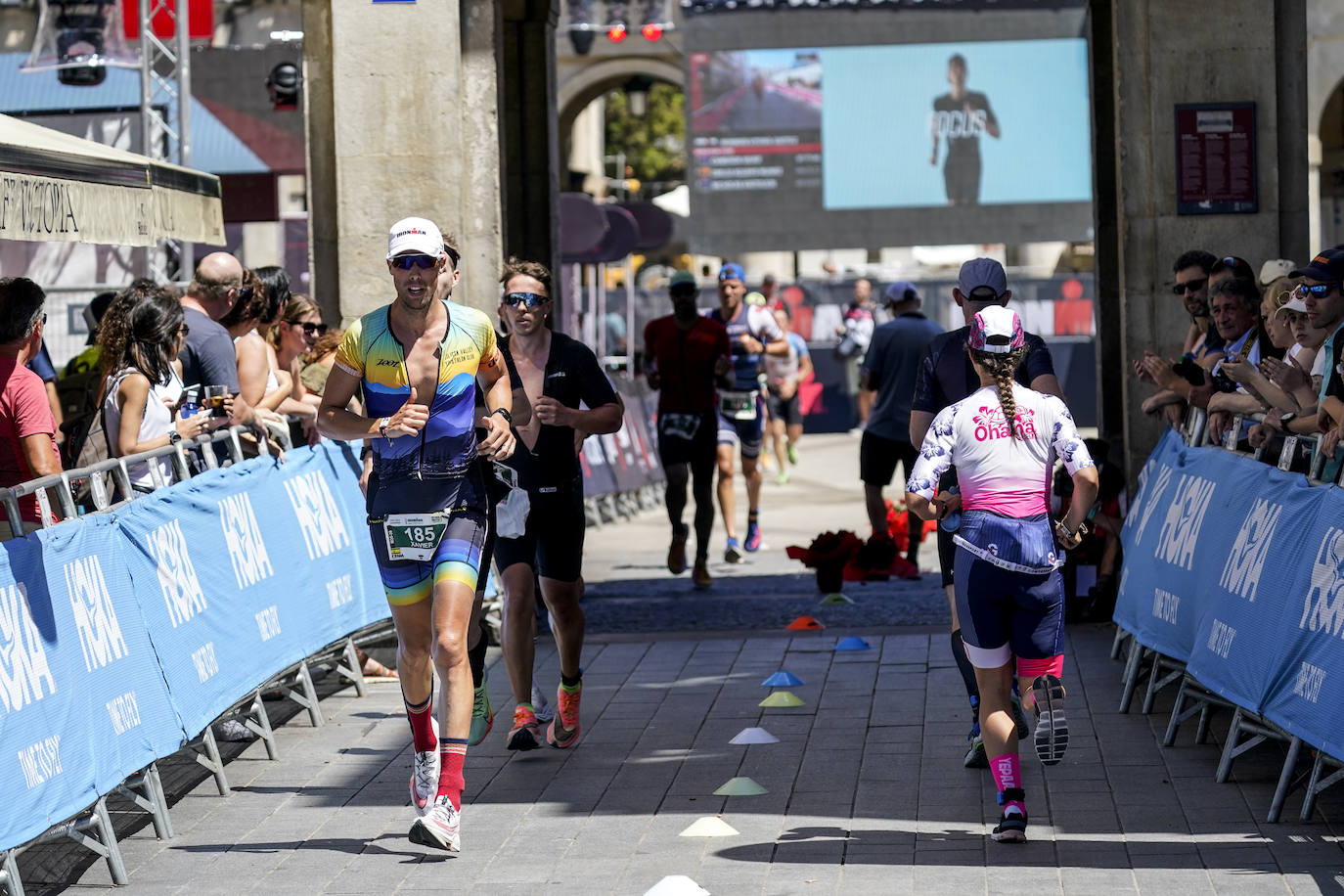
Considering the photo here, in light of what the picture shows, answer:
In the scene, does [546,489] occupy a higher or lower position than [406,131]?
lower

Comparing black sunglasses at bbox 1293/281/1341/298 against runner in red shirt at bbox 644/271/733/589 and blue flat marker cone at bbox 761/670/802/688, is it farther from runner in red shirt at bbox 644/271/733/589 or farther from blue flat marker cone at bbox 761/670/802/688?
runner in red shirt at bbox 644/271/733/589

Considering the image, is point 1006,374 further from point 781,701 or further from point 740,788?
point 781,701

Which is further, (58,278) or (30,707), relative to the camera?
(58,278)

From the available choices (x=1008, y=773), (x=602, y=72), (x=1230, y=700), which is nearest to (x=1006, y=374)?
(x=1008, y=773)

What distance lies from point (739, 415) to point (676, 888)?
9.48 m

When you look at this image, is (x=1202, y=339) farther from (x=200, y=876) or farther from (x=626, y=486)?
(x=626, y=486)

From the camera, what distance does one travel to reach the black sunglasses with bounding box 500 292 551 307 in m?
8.20

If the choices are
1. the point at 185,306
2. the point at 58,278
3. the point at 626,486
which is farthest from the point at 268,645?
the point at 58,278

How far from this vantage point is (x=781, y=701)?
9.00 m

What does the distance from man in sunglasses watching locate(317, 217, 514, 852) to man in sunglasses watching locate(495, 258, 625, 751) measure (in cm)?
127

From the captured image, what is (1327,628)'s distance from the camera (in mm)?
6320

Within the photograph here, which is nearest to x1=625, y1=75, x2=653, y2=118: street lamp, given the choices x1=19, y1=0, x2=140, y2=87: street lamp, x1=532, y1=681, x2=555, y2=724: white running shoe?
x1=19, y1=0, x2=140, y2=87: street lamp

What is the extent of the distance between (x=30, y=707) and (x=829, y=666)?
194 inches

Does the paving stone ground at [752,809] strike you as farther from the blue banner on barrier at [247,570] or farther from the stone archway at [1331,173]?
the stone archway at [1331,173]
